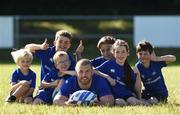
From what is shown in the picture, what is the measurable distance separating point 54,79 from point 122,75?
109cm

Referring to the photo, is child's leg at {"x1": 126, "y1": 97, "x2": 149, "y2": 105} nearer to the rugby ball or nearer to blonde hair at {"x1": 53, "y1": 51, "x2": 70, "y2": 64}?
the rugby ball

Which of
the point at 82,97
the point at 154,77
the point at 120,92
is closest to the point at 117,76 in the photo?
the point at 120,92

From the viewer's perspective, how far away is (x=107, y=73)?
11.3 metres

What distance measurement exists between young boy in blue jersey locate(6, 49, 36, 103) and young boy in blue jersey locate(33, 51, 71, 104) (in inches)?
8.1

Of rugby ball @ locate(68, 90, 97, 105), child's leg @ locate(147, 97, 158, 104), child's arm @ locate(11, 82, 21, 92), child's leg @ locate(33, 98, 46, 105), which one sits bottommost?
child's leg @ locate(33, 98, 46, 105)

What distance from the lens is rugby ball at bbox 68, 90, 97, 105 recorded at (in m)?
10.6

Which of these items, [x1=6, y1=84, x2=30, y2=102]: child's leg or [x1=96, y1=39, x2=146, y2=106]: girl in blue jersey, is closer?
[x1=96, y1=39, x2=146, y2=106]: girl in blue jersey

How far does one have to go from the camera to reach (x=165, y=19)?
105ft

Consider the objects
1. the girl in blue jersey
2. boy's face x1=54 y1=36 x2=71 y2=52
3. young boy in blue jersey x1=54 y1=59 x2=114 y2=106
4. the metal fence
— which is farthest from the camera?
the metal fence

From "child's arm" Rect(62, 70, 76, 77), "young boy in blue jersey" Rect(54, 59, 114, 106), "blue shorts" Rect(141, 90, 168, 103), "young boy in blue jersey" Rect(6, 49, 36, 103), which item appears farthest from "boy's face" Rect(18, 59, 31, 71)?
"blue shorts" Rect(141, 90, 168, 103)

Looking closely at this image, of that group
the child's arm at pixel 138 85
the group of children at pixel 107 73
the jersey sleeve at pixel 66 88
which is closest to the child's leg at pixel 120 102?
the group of children at pixel 107 73

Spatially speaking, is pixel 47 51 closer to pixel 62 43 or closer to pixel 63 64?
pixel 62 43

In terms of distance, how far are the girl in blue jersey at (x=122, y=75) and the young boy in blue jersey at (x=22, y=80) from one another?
3.65 feet
